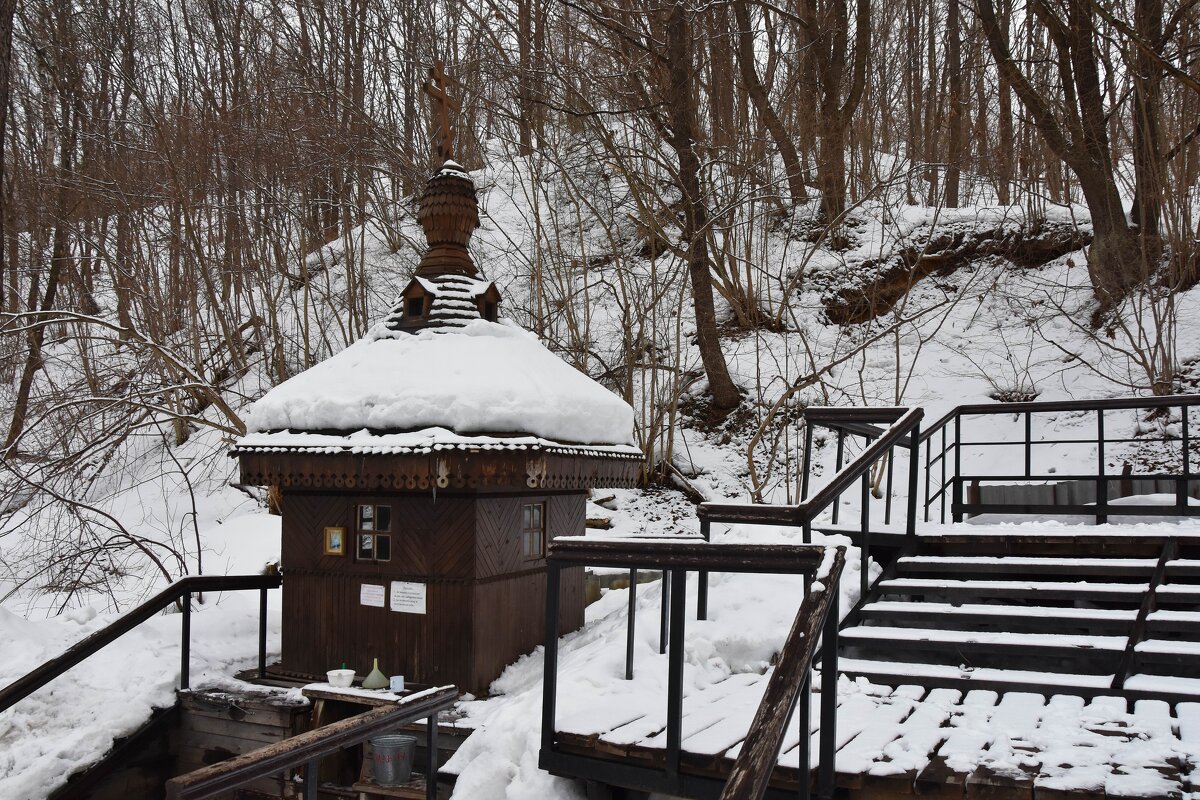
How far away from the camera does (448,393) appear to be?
26.2 ft

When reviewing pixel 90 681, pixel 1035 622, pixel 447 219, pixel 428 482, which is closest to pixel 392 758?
pixel 428 482

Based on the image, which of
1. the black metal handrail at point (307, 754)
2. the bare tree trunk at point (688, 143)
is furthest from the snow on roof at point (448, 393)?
the bare tree trunk at point (688, 143)

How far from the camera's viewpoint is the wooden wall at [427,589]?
807 centimetres

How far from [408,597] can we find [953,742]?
5498mm

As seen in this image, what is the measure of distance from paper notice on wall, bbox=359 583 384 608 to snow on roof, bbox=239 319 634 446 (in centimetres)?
151

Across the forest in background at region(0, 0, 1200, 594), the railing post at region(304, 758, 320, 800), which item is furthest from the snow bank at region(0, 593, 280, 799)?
the railing post at region(304, 758, 320, 800)

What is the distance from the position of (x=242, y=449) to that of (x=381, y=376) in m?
1.53

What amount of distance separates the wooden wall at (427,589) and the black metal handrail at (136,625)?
319 mm

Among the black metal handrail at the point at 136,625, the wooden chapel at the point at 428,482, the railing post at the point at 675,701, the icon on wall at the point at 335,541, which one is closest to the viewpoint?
the railing post at the point at 675,701

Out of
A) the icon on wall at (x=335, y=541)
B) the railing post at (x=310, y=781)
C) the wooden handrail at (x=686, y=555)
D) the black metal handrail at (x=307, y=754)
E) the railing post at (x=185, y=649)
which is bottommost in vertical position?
the railing post at (x=185, y=649)

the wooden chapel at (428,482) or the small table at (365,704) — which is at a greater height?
the wooden chapel at (428,482)

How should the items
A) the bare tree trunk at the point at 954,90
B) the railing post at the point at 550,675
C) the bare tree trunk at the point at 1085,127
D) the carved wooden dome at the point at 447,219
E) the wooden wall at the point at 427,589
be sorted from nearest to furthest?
the railing post at the point at 550,675 < the wooden wall at the point at 427,589 < the carved wooden dome at the point at 447,219 < the bare tree trunk at the point at 1085,127 < the bare tree trunk at the point at 954,90

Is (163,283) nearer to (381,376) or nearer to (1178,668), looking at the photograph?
(381,376)

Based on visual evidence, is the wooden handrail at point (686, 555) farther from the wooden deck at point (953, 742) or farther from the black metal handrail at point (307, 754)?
the black metal handrail at point (307, 754)
